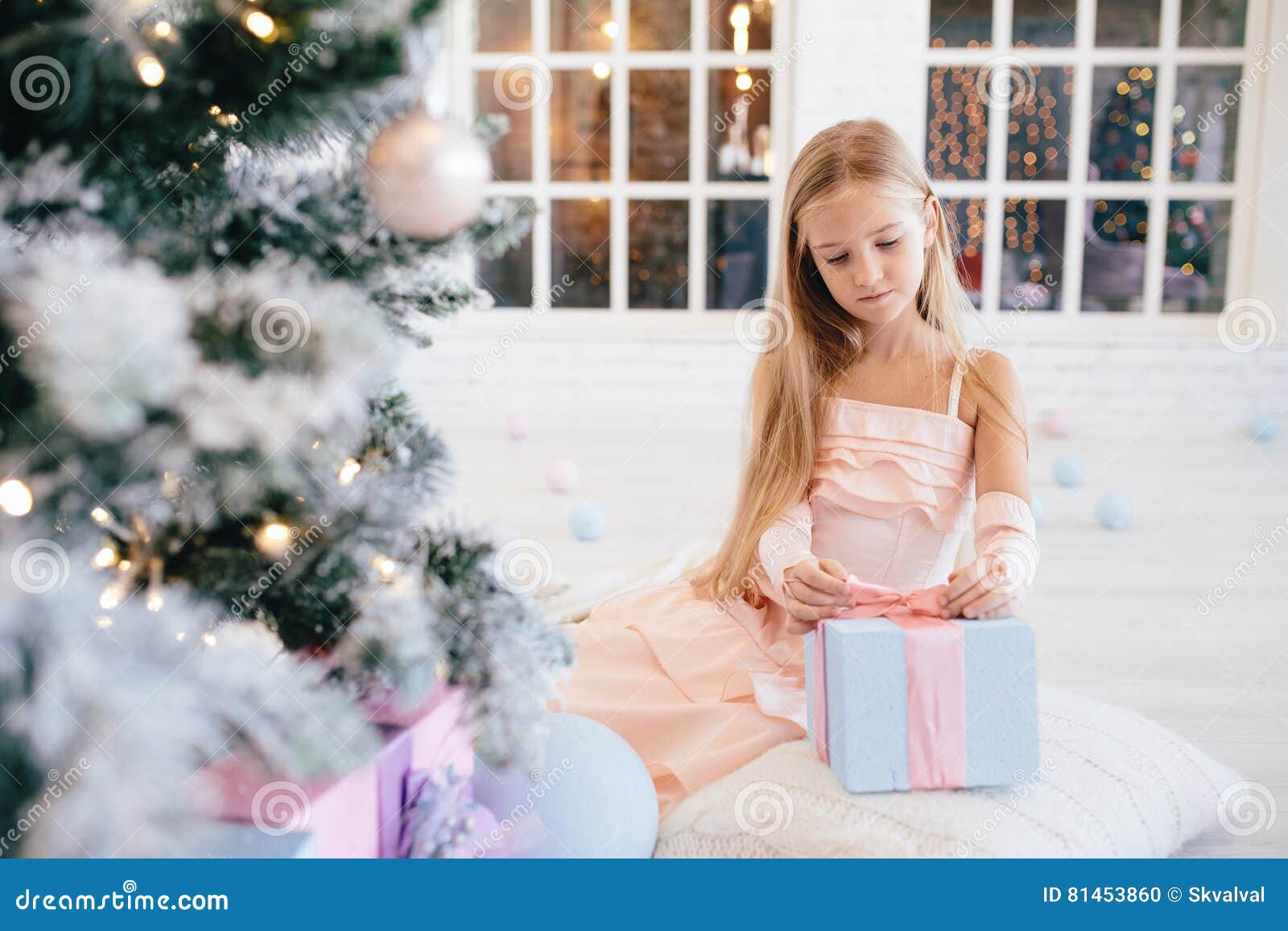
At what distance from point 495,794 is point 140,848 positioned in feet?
1.04

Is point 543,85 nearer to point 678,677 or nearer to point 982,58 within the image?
point 982,58

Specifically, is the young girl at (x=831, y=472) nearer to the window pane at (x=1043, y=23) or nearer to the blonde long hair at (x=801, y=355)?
the blonde long hair at (x=801, y=355)

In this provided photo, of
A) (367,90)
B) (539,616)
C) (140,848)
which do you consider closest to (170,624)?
(140,848)

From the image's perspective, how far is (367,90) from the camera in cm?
80

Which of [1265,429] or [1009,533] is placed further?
[1265,429]
